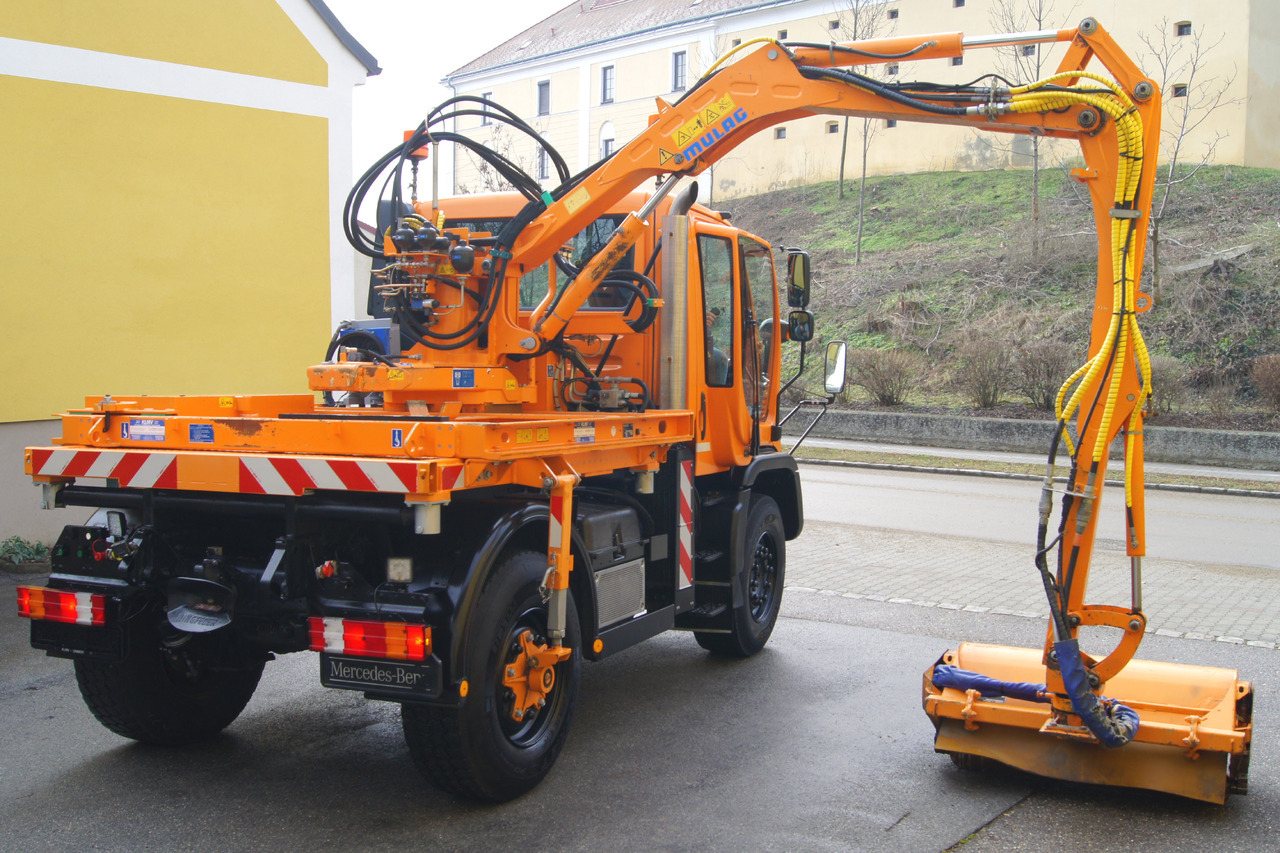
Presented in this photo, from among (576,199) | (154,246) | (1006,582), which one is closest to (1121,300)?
(576,199)

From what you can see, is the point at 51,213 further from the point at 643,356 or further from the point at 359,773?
the point at 359,773

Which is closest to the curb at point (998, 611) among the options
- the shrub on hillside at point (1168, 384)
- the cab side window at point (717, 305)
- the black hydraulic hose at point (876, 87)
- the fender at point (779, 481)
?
the fender at point (779, 481)

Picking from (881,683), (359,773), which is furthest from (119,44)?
(881,683)

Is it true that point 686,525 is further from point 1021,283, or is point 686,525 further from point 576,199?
point 1021,283

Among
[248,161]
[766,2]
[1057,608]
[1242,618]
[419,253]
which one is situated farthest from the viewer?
[766,2]

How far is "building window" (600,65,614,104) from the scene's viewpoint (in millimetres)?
55438

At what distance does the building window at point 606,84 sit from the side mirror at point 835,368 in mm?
50900

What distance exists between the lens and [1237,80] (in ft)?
123

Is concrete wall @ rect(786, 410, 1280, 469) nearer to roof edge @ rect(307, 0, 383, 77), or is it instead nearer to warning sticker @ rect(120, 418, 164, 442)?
roof edge @ rect(307, 0, 383, 77)

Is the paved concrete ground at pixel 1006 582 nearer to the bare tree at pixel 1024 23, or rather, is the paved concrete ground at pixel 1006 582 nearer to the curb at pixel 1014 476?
the curb at pixel 1014 476

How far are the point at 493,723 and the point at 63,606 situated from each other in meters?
1.89

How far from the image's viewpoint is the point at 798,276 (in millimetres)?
7016

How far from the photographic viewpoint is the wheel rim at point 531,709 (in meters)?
4.47

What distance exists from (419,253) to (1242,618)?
21.8 ft
